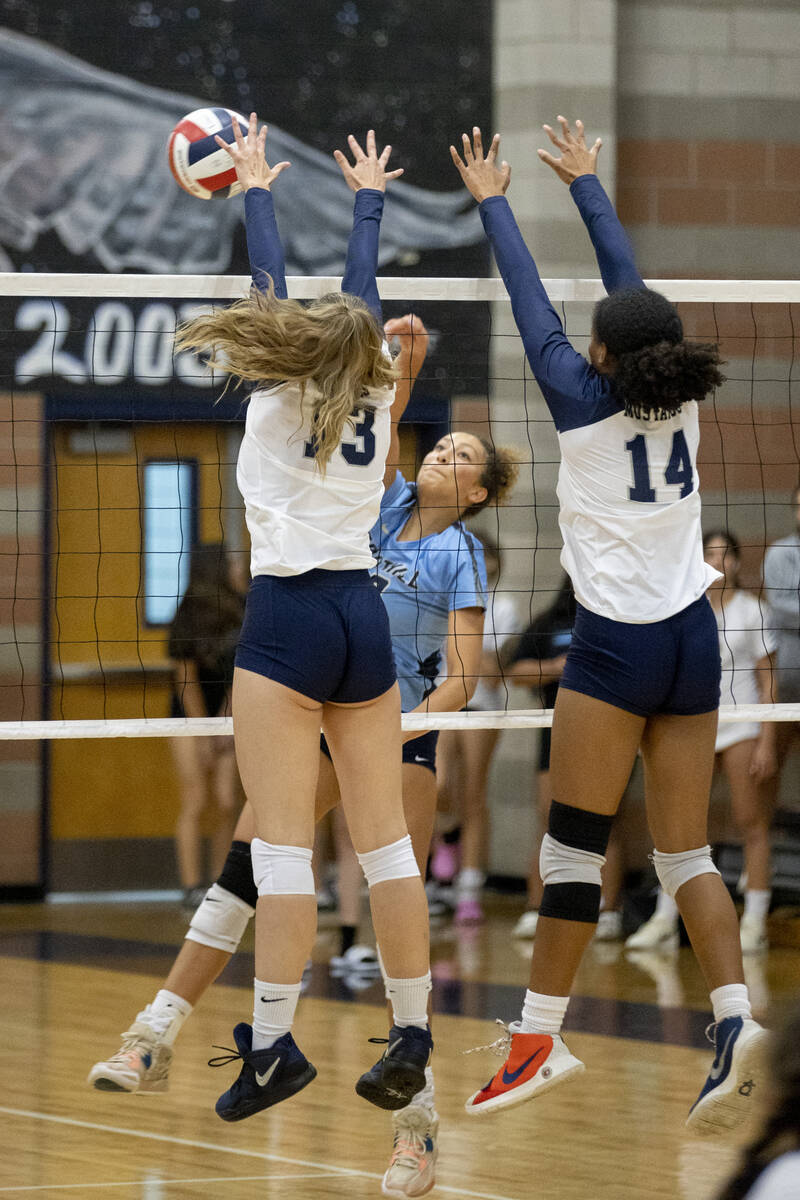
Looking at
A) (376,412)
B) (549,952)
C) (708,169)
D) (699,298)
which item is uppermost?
(708,169)

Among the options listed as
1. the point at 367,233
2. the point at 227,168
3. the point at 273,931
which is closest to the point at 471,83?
the point at 227,168

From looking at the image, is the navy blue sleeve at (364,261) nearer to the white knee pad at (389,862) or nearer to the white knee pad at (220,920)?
the white knee pad at (389,862)

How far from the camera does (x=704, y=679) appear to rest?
339 centimetres

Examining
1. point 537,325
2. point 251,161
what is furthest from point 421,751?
point 251,161

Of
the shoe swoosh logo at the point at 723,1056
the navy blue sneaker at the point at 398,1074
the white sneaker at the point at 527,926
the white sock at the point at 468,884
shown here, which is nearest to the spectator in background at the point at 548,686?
the white sneaker at the point at 527,926

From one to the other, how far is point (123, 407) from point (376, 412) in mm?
5089

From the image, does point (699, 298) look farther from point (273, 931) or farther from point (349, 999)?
point (349, 999)

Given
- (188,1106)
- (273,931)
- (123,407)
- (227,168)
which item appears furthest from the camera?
(123,407)

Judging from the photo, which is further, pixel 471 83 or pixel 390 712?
pixel 471 83

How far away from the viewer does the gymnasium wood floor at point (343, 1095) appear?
3.79 m

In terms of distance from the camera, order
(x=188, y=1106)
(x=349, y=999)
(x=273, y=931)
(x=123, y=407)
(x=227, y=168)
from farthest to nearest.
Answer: (x=123, y=407) → (x=349, y=999) → (x=188, y=1106) → (x=227, y=168) → (x=273, y=931)

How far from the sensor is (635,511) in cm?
335

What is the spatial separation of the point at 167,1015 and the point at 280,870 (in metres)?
0.72

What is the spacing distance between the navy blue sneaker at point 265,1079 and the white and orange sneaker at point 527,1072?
19.8 inches
